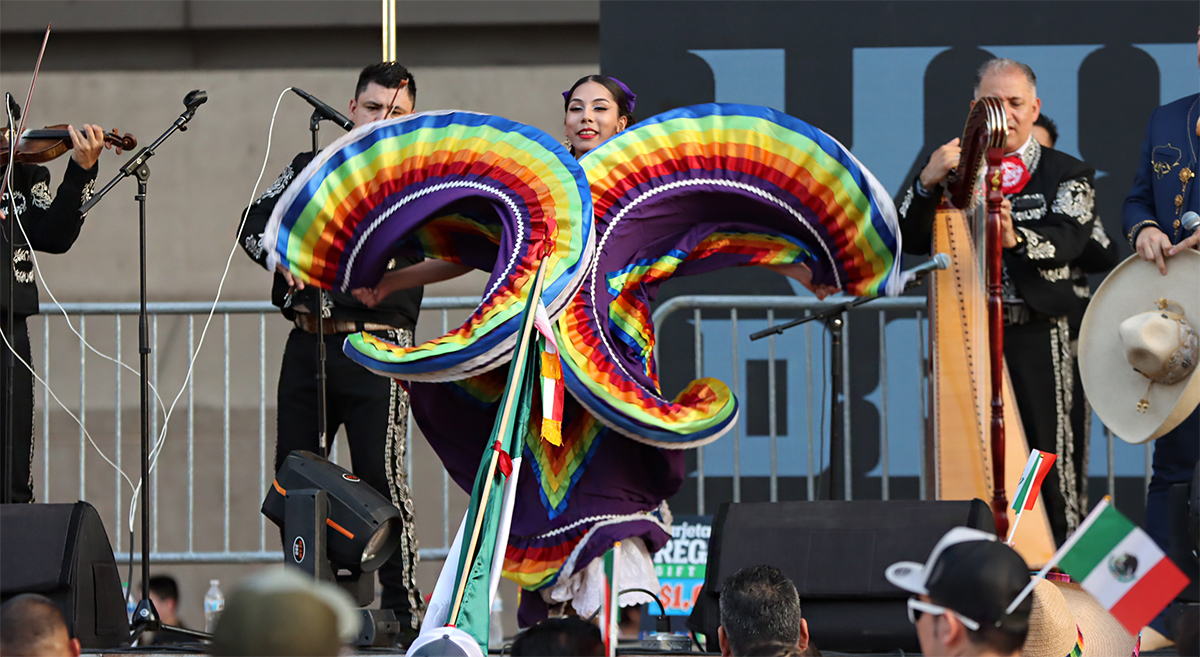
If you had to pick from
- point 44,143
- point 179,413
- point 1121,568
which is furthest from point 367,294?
point 179,413

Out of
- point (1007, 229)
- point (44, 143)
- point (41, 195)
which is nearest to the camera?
point (1007, 229)

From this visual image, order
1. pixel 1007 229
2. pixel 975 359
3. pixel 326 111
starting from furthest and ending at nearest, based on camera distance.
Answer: pixel 326 111 < pixel 1007 229 < pixel 975 359

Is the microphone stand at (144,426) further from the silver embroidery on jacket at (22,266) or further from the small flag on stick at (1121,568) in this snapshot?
the small flag on stick at (1121,568)

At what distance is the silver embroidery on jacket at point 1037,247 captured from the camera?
4.43 meters

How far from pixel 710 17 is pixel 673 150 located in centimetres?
232

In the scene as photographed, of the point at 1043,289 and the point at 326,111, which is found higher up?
the point at 326,111

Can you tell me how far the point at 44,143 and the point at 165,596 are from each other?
229cm

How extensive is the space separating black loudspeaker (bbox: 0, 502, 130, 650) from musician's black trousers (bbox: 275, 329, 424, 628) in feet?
2.78

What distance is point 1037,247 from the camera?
4.44 m

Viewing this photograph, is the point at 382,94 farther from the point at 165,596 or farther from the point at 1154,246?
the point at 165,596

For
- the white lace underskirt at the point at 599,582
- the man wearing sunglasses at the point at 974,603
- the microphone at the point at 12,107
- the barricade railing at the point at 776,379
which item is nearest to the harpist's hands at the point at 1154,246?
the barricade railing at the point at 776,379

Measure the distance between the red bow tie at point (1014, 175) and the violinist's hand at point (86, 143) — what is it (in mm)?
2926

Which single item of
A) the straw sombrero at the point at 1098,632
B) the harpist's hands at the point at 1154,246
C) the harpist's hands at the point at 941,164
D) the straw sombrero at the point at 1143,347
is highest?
the harpist's hands at the point at 941,164

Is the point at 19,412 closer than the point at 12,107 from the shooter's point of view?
No
